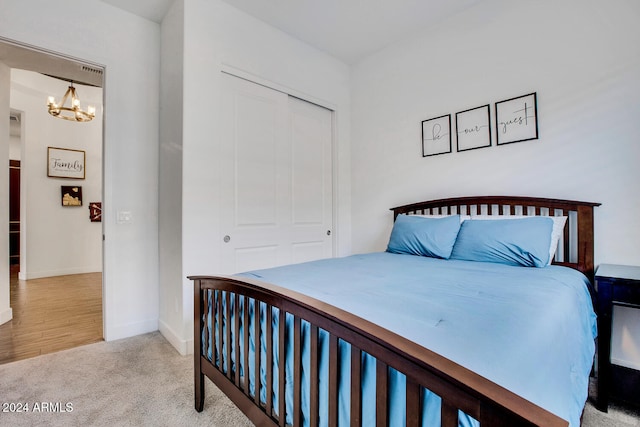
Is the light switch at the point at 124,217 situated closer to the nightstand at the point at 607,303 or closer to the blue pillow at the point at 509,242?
the blue pillow at the point at 509,242

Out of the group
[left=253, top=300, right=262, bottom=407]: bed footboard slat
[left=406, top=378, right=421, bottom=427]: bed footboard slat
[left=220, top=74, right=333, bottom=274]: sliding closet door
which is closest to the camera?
[left=406, top=378, right=421, bottom=427]: bed footboard slat

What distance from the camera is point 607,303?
156cm

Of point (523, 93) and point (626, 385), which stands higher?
point (523, 93)

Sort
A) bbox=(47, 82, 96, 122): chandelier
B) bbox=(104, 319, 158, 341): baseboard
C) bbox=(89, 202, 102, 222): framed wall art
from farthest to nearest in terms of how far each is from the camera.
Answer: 1. bbox=(89, 202, 102, 222): framed wall art
2. bbox=(47, 82, 96, 122): chandelier
3. bbox=(104, 319, 158, 341): baseboard

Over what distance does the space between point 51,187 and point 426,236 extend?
19.2 ft

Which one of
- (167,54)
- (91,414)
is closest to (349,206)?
(167,54)

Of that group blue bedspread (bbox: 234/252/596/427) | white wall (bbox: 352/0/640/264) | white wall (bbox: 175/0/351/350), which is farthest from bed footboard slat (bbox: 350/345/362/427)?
white wall (bbox: 352/0/640/264)

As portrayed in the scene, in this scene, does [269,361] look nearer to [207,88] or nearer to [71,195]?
[207,88]

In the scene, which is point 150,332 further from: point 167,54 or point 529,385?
point 529,385

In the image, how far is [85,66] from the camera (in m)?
2.48

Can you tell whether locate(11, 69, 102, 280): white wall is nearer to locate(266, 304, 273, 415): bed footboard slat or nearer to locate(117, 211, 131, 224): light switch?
locate(117, 211, 131, 224): light switch

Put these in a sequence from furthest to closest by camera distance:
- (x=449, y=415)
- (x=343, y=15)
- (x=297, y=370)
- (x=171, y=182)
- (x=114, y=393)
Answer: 1. (x=343, y=15)
2. (x=171, y=182)
3. (x=114, y=393)
4. (x=297, y=370)
5. (x=449, y=415)

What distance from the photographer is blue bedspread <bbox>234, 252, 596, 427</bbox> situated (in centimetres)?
75

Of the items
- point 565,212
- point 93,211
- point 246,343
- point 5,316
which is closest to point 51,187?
point 93,211
